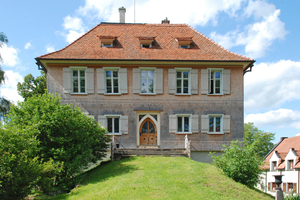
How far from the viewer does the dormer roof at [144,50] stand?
1948cm

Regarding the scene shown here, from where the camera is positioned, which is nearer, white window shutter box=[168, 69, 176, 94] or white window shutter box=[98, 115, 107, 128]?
white window shutter box=[98, 115, 107, 128]

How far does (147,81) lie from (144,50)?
8.13ft

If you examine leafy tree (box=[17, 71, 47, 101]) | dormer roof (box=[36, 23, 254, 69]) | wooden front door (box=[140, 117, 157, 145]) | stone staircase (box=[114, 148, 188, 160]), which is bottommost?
stone staircase (box=[114, 148, 188, 160])

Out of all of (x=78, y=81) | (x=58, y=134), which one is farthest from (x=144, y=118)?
(x=58, y=134)

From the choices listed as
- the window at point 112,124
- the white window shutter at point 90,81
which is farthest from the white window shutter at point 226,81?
the white window shutter at point 90,81

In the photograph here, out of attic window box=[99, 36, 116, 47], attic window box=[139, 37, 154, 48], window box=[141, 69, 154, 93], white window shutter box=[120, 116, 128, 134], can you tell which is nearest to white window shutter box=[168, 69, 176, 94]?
window box=[141, 69, 154, 93]

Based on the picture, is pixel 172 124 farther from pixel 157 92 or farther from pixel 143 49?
pixel 143 49

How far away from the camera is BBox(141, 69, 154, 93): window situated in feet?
65.4

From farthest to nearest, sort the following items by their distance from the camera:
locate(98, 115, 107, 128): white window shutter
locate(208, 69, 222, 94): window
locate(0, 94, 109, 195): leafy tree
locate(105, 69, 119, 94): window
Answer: locate(208, 69, 222, 94): window < locate(105, 69, 119, 94): window < locate(98, 115, 107, 128): white window shutter < locate(0, 94, 109, 195): leafy tree

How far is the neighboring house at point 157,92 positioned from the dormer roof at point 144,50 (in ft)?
0.26

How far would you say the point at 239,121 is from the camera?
19719 millimetres

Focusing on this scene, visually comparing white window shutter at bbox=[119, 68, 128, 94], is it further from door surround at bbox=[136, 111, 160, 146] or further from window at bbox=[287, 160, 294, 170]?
window at bbox=[287, 160, 294, 170]

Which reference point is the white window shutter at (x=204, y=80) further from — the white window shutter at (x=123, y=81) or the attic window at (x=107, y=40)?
the attic window at (x=107, y=40)

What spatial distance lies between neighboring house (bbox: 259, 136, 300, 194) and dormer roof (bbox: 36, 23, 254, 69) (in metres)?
14.8
